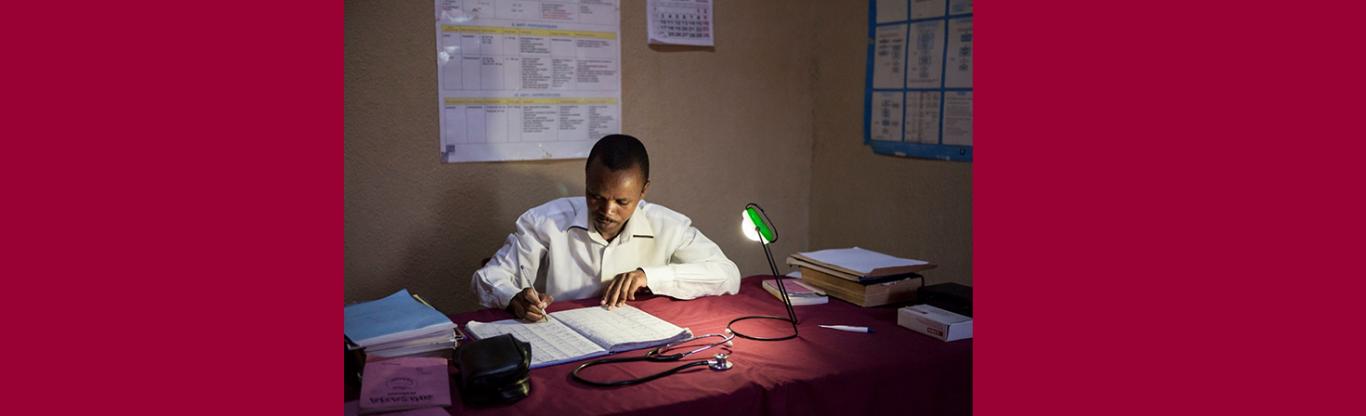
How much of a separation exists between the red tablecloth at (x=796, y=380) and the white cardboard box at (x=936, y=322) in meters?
0.02

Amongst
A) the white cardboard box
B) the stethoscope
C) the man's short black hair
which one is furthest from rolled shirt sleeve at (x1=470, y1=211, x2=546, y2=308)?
the white cardboard box

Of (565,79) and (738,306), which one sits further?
(565,79)

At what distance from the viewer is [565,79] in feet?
10.5

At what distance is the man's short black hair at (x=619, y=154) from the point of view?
2.40 metres

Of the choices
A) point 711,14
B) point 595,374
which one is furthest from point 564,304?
point 711,14

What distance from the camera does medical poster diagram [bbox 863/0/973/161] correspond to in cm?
295

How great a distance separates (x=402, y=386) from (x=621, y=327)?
1.85 ft

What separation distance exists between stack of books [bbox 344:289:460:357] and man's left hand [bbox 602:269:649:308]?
1.48ft

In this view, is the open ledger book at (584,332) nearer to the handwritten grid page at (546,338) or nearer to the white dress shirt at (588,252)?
the handwritten grid page at (546,338)

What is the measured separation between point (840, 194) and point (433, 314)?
2109 millimetres

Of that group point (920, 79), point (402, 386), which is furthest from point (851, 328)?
point (920, 79)

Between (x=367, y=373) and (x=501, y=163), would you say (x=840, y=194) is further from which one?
(x=367, y=373)

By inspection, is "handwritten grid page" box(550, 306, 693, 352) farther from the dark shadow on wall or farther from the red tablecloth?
the dark shadow on wall

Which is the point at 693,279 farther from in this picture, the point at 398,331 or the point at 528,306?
the point at 398,331
